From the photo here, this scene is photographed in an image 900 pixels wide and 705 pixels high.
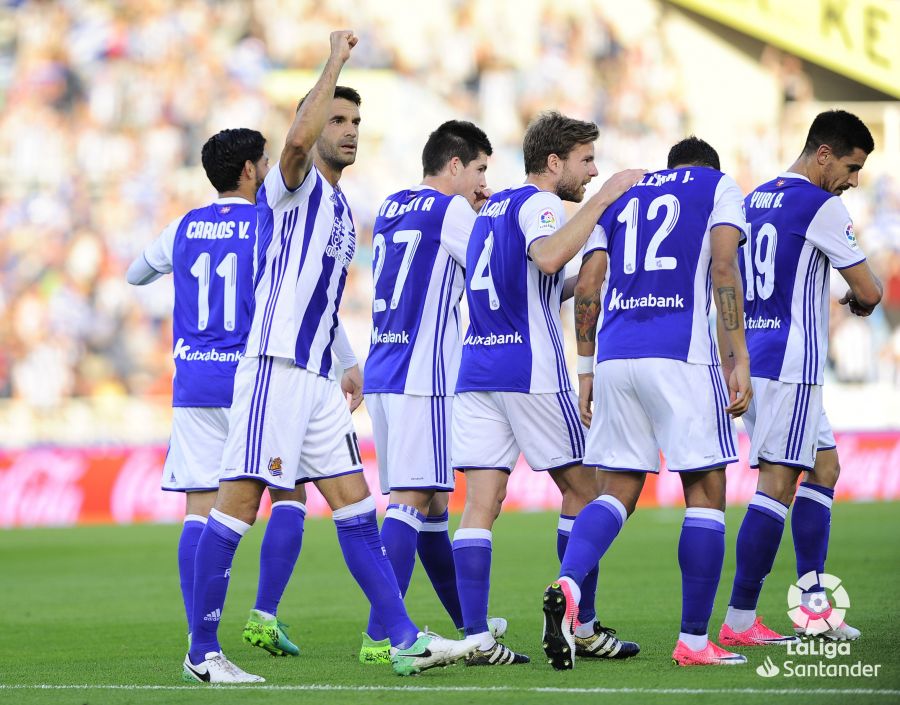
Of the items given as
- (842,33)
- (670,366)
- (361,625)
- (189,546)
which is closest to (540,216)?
(670,366)

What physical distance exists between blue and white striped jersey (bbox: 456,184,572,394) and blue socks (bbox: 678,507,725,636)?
3.07 ft

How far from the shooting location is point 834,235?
690 cm

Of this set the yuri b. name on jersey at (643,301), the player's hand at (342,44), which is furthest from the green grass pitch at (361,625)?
the player's hand at (342,44)

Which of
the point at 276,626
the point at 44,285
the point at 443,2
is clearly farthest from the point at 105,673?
the point at 443,2

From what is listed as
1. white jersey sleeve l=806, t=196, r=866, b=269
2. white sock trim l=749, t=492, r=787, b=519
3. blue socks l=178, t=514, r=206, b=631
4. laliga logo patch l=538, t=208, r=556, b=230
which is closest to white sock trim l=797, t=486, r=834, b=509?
white sock trim l=749, t=492, r=787, b=519

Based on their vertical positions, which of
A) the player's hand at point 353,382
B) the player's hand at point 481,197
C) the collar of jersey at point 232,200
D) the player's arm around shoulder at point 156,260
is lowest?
the player's hand at point 353,382

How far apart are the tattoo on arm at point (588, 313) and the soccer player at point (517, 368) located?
0.25m

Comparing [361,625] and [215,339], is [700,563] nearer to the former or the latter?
[215,339]

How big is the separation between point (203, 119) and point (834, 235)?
1926 centimetres

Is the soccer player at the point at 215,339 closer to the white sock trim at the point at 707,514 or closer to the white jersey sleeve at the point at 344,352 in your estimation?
the white jersey sleeve at the point at 344,352

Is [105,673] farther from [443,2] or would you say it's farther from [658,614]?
[443,2]

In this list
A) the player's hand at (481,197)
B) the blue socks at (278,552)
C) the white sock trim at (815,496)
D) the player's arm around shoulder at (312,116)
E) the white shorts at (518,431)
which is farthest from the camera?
the player's hand at (481,197)

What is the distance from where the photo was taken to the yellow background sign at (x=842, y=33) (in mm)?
26938

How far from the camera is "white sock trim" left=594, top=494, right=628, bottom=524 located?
6.08 metres
